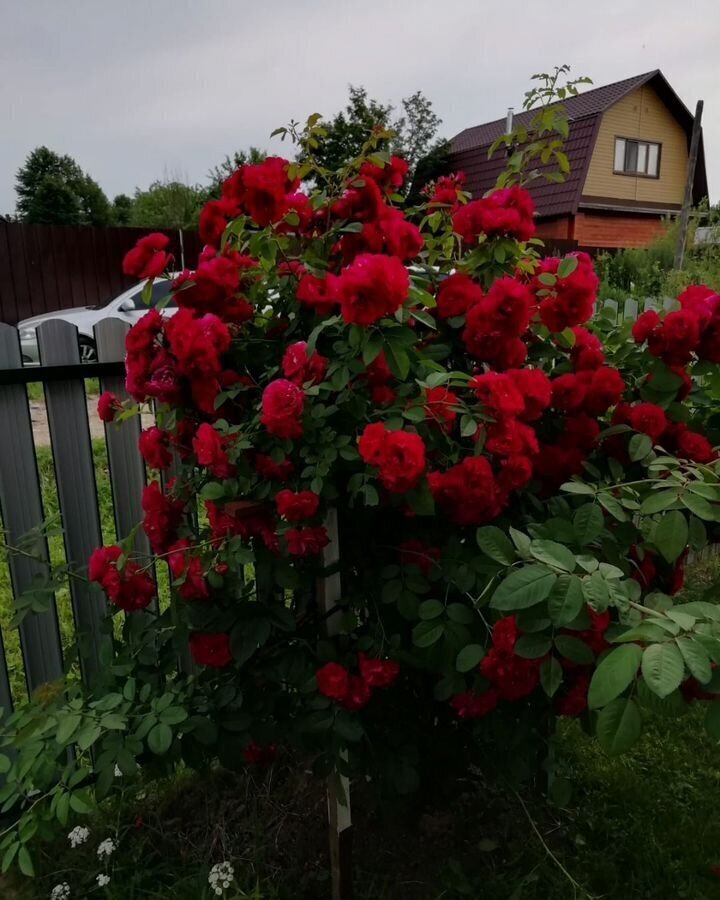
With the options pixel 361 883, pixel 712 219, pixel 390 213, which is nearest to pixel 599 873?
pixel 361 883

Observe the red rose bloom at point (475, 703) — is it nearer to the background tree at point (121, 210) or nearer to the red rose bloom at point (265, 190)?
the red rose bloom at point (265, 190)

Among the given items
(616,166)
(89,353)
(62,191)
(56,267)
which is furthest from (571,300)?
(62,191)

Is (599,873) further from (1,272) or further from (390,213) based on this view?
(1,272)

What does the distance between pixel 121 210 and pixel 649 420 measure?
3567 cm

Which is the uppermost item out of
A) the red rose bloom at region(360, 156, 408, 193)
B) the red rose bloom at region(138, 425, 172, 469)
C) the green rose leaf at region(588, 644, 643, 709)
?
the red rose bloom at region(360, 156, 408, 193)

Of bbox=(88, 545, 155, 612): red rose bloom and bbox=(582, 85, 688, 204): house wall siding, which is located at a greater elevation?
bbox=(582, 85, 688, 204): house wall siding

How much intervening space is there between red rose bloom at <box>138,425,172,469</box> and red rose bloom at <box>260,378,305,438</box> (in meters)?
0.39

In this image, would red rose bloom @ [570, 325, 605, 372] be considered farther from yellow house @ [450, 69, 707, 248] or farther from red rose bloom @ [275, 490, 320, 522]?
yellow house @ [450, 69, 707, 248]

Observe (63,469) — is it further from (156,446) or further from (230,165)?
(230,165)

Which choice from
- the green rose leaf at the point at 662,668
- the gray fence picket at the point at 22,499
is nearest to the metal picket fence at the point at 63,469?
the gray fence picket at the point at 22,499

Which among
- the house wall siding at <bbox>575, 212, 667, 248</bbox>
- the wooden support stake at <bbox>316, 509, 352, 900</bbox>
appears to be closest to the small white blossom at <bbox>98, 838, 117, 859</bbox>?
the wooden support stake at <bbox>316, 509, 352, 900</bbox>

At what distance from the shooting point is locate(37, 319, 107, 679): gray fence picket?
193 centimetres

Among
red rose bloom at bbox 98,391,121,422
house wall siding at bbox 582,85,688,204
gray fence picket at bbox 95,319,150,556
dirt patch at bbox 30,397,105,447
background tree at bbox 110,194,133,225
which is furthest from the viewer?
background tree at bbox 110,194,133,225

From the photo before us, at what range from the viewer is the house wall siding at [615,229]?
66.4 ft
